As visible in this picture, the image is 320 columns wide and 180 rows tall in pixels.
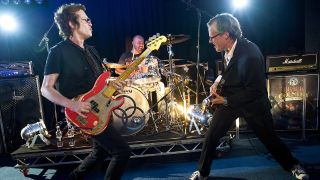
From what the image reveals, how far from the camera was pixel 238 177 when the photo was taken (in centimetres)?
380

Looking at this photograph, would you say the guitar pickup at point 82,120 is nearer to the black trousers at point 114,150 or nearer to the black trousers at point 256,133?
the black trousers at point 114,150

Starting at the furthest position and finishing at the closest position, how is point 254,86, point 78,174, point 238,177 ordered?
point 238,177 → point 254,86 → point 78,174

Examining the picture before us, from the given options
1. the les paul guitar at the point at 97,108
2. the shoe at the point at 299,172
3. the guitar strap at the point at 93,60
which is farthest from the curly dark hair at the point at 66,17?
the shoe at the point at 299,172

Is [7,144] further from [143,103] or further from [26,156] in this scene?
[143,103]

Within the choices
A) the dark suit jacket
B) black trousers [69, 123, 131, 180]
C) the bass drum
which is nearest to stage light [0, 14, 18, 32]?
the bass drum

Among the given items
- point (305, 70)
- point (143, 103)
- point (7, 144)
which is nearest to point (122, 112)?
point (143, 103)

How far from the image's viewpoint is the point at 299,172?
335 cm

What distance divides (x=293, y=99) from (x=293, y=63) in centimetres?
65

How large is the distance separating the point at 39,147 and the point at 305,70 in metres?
4.69

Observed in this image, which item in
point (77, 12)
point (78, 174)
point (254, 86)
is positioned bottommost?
point (78, 174)

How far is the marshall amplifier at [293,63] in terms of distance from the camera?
16.6 ft

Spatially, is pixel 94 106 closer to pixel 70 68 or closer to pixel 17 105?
pixel 70 68

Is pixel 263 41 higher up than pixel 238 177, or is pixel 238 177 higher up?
pixel 263 41

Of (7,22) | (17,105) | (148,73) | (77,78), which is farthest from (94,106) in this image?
(7,22)
